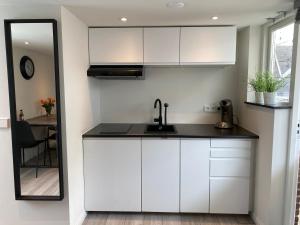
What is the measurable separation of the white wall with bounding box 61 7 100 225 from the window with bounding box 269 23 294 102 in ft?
6.92

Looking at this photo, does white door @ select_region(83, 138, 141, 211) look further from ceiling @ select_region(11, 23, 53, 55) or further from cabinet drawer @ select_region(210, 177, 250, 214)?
ceiling @ select_region(11, 23, 53, 55)

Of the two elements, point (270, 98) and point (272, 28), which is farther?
point (272, 28)

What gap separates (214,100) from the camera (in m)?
2.98

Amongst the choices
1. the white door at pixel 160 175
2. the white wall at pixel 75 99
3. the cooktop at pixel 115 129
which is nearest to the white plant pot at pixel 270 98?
the white door at pixel 160 175

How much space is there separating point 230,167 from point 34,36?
2311 mm

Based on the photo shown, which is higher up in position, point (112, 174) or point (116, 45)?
point (116, 45)

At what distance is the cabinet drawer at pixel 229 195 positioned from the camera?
92.5 inches

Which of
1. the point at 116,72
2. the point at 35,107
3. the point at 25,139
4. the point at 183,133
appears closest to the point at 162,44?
the point at 116,72

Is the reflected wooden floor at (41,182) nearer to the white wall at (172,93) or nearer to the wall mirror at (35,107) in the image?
the wall mirror at (35,107)

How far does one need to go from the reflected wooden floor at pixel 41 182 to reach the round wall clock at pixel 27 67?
893mm

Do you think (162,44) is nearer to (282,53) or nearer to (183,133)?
(183,133)

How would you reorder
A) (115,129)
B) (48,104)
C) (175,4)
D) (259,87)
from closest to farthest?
1. (175,4)
2. (48,104)
3. (259,87)
4. (115,129)

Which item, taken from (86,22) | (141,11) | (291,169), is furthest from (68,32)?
(291,169)

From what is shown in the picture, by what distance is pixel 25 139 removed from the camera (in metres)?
2.06
